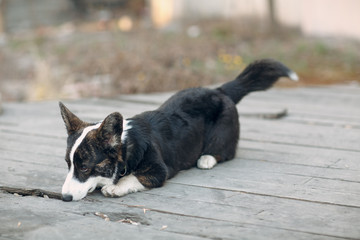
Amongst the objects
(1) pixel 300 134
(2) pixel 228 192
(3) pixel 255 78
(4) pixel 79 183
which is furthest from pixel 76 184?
(1) pixel 300 134

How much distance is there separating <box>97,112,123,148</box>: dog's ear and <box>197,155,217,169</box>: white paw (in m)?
0.68

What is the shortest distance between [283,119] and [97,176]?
226 centimetres

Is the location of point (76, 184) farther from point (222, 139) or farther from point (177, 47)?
point (177, 47)

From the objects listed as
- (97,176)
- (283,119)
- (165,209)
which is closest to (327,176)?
(165,209)

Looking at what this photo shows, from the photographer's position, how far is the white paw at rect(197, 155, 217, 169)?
11.8ft

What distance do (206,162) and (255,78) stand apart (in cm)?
79

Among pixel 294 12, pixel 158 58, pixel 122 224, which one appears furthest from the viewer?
A: pixel 294 12

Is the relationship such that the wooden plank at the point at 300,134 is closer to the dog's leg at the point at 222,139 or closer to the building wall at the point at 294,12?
the dog's leg at the point at 222,139

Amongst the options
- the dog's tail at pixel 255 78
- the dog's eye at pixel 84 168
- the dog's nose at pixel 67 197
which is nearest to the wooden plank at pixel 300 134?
the dog's tail at pixel 255 78

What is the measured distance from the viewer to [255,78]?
13.4ft

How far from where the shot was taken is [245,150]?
4.00m

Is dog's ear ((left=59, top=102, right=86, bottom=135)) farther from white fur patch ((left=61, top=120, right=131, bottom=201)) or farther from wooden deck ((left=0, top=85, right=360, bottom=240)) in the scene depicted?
wooden deck ((left=0, top=85, right=360, bottom=240))

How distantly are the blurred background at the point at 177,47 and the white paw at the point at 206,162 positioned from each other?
11.0 feet

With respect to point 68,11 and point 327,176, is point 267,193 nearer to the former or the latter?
point 327,176
